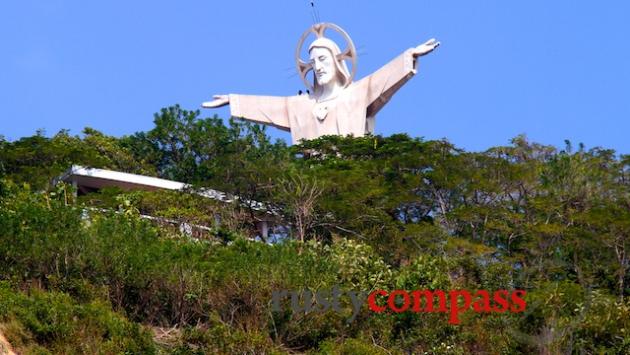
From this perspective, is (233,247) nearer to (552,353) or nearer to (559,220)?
(552,353)

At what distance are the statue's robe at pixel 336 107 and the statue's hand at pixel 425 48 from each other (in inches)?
5.5

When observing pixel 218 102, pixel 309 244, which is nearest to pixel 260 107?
pixel 218 102

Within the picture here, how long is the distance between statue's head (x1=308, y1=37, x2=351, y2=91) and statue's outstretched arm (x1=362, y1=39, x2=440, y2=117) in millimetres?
605

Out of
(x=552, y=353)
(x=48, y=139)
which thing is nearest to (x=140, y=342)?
(x=552, y=353)

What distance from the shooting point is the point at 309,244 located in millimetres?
20719

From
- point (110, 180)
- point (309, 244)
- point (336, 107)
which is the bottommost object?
point (309, 244)

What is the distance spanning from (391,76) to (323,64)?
158 cm

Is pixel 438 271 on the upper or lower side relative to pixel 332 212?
lower

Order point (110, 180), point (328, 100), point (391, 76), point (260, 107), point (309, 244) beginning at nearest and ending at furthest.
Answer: point (309, 244)
point (110, 180)
point (391, 76)
point (328, 100)
point (260, 107)

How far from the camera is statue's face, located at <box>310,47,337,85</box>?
32.2m

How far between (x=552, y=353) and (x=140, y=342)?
14.6 ft

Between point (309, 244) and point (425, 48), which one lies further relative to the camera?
point (425, 48)

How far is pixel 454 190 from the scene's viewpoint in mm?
25875

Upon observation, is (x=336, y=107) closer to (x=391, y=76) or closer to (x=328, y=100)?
(x=328, y=100)
